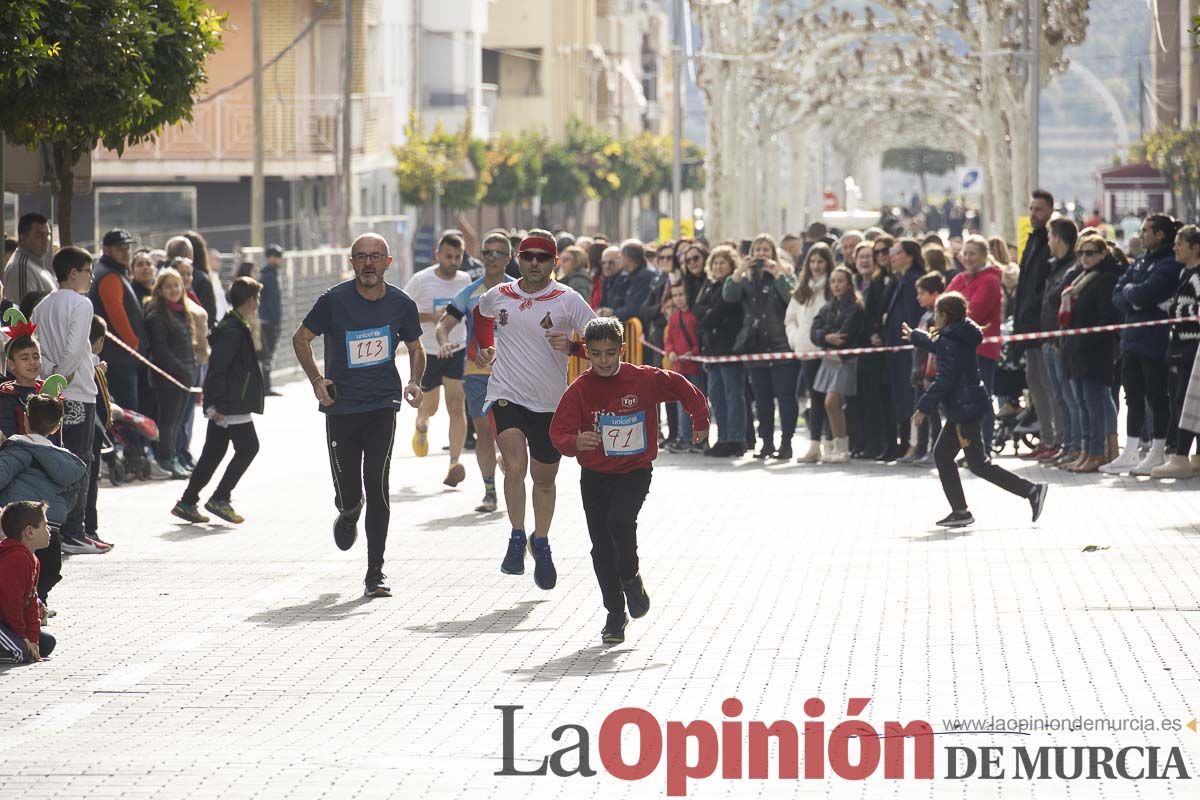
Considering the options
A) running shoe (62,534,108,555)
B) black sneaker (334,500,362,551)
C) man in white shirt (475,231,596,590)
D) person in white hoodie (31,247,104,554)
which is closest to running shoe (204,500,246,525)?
running shoe (62,534,108,555)

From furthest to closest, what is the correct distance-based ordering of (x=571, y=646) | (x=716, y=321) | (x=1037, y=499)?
1. (x=716, y=321)
2. (x=1037, y=499)
3. (x=571, y=646)

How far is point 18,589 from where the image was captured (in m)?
9.69

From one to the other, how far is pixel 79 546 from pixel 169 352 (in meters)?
4.40

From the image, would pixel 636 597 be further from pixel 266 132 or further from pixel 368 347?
pixel 266 132

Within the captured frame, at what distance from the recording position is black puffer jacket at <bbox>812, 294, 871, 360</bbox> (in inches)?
754

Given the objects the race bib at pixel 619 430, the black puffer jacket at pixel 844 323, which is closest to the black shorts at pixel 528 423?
the race bib at pixel 619 430

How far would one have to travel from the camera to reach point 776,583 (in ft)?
39.4

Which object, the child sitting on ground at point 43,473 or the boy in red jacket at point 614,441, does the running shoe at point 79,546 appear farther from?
the boy in red jacket at point 614,441

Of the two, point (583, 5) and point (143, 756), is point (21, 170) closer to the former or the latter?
point (143, 756)

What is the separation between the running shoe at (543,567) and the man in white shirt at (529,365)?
473 mm

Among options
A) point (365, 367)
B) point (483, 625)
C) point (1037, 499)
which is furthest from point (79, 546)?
point (1037, 499)

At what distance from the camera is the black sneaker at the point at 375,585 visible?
11.7 metres

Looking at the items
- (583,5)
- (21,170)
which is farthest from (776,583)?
(583,5)

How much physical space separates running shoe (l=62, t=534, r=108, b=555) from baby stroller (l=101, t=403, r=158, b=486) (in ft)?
11.5
